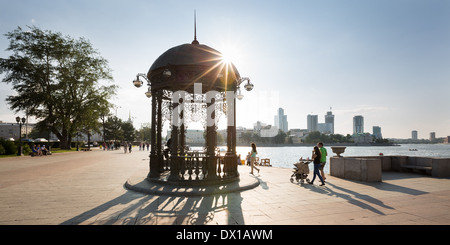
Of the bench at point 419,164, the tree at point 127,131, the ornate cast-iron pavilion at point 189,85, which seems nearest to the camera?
the ornate cast-iron pavilion at point 189,85

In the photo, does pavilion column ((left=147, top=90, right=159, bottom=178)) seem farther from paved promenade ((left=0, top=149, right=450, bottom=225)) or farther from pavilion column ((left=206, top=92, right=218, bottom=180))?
pavilion column ((left=206, top=92, right=218, bottom=180))

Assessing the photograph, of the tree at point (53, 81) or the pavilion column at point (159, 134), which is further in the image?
the tree at point (53, 81)

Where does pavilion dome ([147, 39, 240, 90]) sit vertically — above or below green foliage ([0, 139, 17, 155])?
above

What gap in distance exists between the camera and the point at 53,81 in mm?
34625

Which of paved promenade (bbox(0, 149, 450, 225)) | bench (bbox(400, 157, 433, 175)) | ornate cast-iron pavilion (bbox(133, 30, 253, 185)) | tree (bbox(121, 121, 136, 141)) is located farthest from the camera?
tree (bbox(121, 121, 136, 141))

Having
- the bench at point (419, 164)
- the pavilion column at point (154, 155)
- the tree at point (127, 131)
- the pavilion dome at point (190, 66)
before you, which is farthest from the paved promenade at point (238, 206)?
the tree at point (127, 131)

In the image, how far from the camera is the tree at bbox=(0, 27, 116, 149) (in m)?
33.0

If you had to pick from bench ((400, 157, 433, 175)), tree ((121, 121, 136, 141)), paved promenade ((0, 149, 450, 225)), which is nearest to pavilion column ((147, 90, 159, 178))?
paved promenade ((0, 149, 450, 225))

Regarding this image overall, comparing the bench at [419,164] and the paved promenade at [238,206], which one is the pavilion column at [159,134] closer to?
the paved promenade at [238,206]

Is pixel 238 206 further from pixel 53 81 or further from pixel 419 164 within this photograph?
pixel 53 81

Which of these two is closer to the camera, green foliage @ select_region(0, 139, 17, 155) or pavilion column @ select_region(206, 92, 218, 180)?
pavilion column @ select_region(206, 92, 218, 180)

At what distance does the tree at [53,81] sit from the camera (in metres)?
33.0
